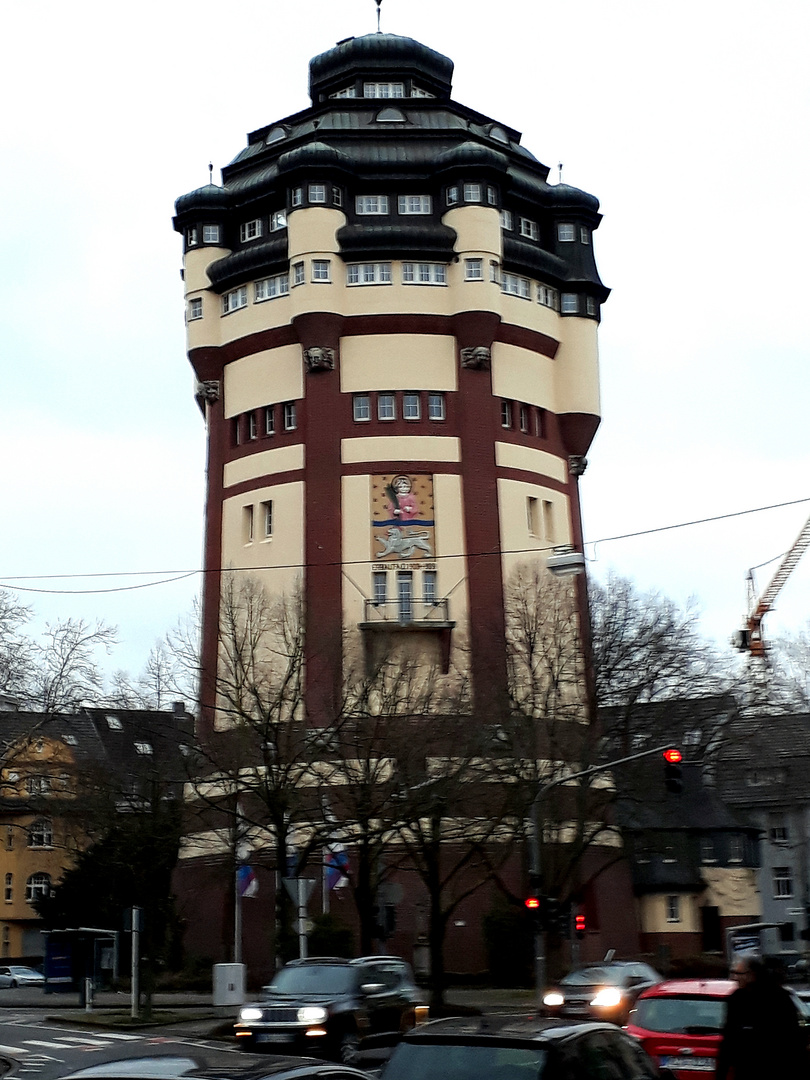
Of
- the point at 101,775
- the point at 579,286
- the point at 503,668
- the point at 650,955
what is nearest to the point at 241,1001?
the point at 101,775

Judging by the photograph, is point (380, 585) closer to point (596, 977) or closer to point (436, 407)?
point (436, 407)

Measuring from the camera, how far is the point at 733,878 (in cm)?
7950

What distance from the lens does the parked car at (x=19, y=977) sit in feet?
244

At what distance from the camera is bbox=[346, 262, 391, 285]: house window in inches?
2780

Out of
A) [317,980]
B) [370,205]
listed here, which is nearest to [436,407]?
[370,205]

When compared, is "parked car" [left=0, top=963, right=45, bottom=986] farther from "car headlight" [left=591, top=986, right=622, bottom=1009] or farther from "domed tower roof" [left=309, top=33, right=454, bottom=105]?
"car headlight" [left=591, top=986, right=622, bottom=1009]

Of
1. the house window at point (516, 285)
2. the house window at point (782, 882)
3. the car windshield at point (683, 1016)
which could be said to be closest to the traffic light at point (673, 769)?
the car windshield at point (683, 1016)

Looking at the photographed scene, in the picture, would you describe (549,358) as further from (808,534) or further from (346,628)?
(808,534)

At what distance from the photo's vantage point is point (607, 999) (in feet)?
104

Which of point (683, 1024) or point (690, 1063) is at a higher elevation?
point (683, 1024)

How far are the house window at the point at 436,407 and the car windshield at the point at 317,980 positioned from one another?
44282 mm

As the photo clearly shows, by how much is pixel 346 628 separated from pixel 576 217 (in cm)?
2701

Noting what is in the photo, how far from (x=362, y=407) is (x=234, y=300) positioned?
31.8ft

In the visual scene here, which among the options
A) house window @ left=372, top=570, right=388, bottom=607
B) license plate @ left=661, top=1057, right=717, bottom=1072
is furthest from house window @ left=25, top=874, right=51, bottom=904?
license plate @ left=661, top=1057, right=717, bottom=1072
